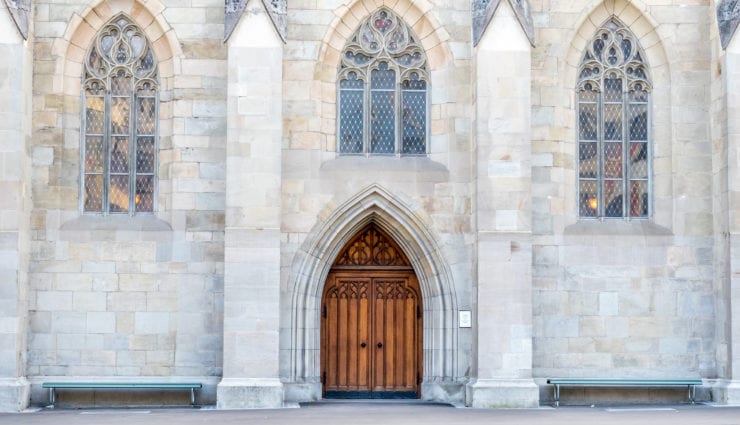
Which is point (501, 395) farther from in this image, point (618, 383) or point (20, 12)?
point (20, 12)

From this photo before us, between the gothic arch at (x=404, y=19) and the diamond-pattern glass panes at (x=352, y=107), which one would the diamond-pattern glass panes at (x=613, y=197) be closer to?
the gothic arch at (x=404, y=19)

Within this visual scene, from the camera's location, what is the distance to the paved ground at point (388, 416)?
1769 cm

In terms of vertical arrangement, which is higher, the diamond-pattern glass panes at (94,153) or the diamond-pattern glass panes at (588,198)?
the diamond-pattern glass panes at (94,153)

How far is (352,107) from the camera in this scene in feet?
69.8

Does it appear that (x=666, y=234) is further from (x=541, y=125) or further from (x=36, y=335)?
(x=36, y=335)

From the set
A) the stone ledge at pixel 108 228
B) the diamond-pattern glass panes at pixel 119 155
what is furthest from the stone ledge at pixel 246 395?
the diamond-pattern glass panes at pixel 119 155

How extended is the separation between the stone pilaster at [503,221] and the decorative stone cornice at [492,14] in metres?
0.08

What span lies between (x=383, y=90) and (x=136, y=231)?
479cm

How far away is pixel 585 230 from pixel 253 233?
5633mm

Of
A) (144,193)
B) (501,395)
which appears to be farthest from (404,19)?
(501,395)

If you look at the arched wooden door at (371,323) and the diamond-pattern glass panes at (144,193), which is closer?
the diamond-pattern glass panes at (144,193)

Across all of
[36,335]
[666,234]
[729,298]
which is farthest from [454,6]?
[36,335]

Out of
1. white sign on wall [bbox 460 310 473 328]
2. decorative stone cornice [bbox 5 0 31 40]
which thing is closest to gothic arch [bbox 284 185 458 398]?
white sign on wall [bbox 460 310 473 328]

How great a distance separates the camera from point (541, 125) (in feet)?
68.9
